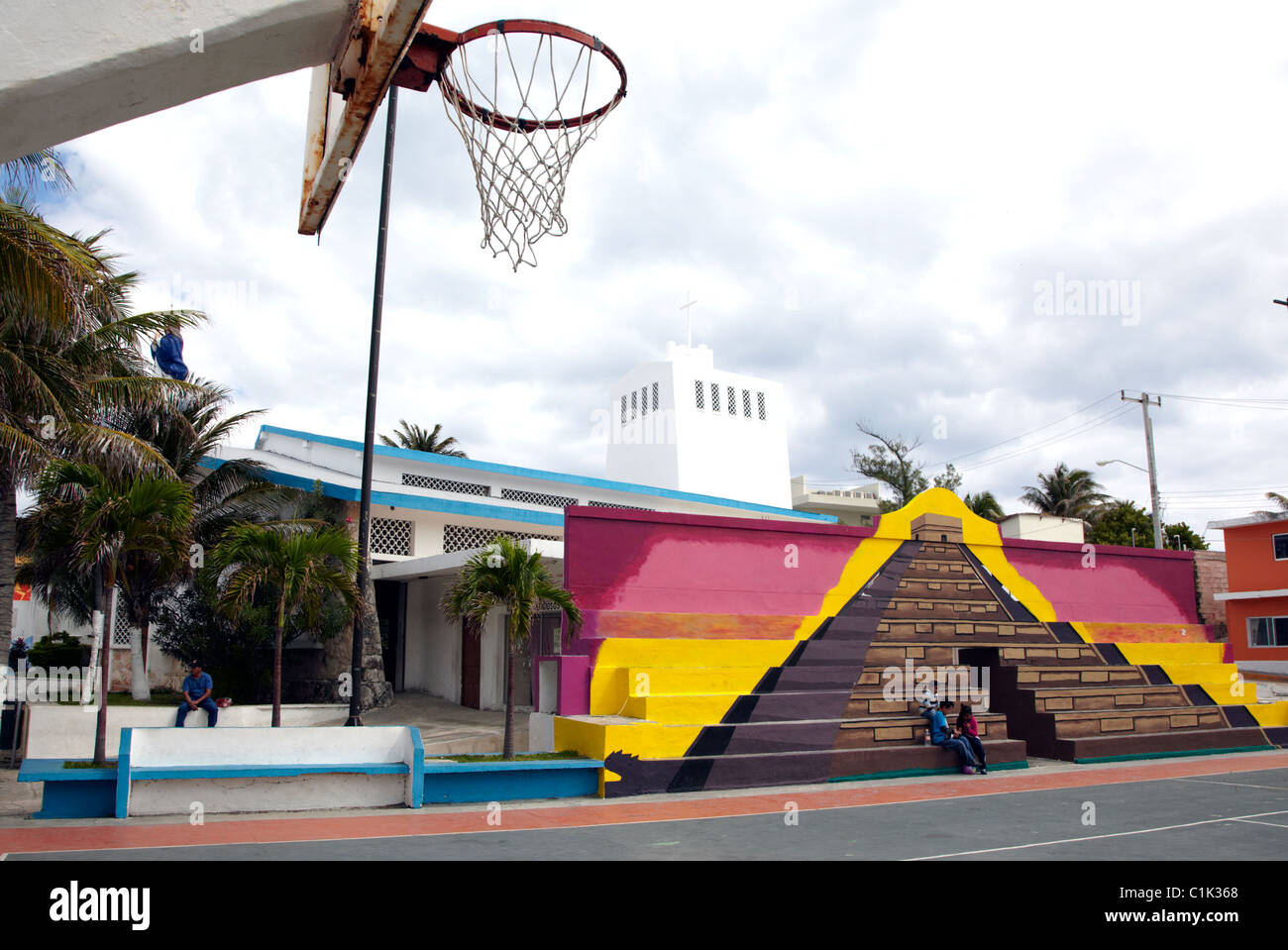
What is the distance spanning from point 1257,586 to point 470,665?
25.9 metres

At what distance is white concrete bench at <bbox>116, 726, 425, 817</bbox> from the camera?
414 inches

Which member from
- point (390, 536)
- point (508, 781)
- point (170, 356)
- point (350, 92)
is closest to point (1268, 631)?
point (390, 536)

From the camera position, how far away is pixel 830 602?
17.9m

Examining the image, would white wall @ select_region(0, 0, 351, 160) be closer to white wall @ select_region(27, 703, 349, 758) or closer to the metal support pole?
the metal support pole

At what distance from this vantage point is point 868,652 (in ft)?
56.6

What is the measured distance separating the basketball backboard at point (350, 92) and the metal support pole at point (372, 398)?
30.7 ft

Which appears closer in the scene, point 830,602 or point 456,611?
point 456,611

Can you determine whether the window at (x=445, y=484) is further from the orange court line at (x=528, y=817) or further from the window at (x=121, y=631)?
the orange court line at (x=528, y=817)

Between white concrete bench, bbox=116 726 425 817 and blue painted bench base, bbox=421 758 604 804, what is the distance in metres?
0.28

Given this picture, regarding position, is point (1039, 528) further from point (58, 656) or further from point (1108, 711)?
point (58, 656)

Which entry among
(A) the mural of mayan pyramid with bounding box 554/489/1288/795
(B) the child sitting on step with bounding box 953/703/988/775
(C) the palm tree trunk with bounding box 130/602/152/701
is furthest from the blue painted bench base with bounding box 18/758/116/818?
(B) the child sitting on step with bounding box 953/703/988/775

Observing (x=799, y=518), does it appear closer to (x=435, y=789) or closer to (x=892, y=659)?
(x=892, y=659)
